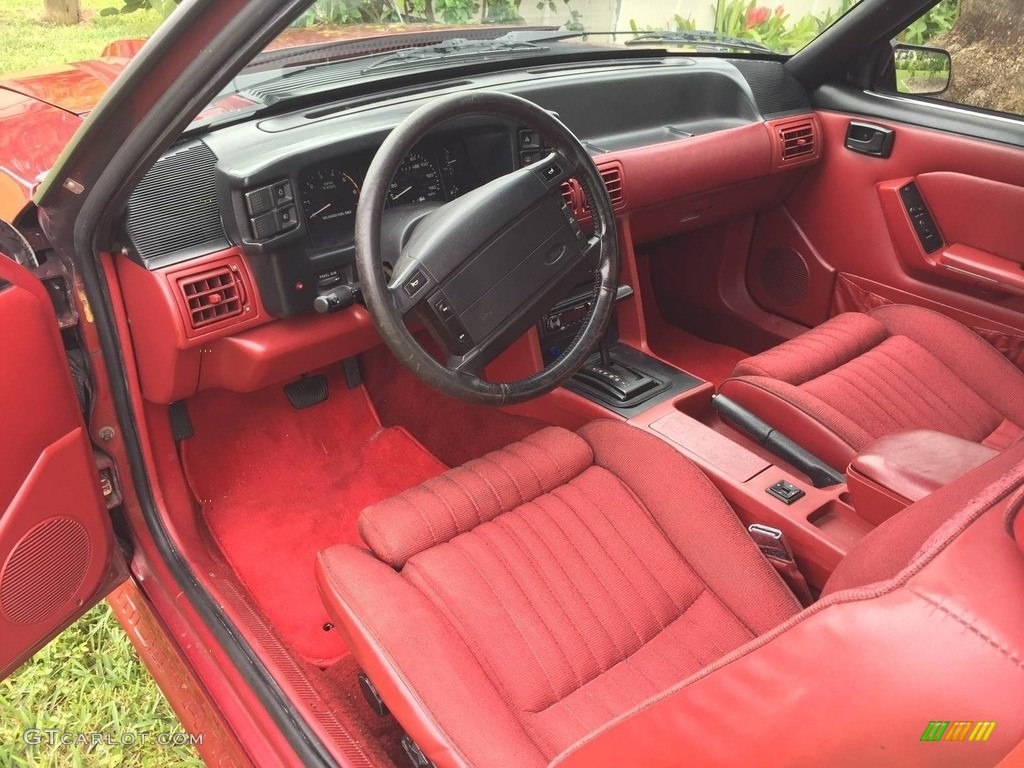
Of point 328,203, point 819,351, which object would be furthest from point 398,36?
point 819,351

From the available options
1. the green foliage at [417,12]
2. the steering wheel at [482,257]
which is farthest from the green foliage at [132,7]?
the steering wheel at [482,257]

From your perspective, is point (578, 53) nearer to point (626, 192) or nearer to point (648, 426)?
point (626, 192)

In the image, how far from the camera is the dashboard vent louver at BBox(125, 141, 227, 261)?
150cm

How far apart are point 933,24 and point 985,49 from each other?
213 mm

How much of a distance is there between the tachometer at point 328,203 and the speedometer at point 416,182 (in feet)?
0.28

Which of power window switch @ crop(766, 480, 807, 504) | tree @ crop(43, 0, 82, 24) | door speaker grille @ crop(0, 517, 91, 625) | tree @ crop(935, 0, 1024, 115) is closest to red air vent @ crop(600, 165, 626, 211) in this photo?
power window switch @ crop(766, 480, 807, 504)

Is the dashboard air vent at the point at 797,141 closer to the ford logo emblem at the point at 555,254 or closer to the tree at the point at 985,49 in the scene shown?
the tree at the point at 985,49

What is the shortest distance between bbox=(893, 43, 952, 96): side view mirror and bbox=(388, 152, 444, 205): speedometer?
1488 mm

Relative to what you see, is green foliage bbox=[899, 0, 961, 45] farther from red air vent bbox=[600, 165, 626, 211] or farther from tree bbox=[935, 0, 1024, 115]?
red air vent bbox=[600, 165, 626, 211]

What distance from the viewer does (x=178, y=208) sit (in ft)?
5.08

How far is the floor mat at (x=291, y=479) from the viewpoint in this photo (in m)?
1.95

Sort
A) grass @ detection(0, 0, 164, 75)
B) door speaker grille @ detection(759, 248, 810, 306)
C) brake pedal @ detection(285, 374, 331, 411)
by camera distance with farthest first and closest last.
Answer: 1. door speaker grille @ detection(759, 248, 810, 306)
2. grass @ detection(0, 0, 164, 75)
3. brake pedal @ detection(285, 374, 331, 411)

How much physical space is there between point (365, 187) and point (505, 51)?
3.17 feet

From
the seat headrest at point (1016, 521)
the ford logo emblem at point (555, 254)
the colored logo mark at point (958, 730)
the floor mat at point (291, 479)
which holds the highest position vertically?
the seat headrest at point (1016, 521)
